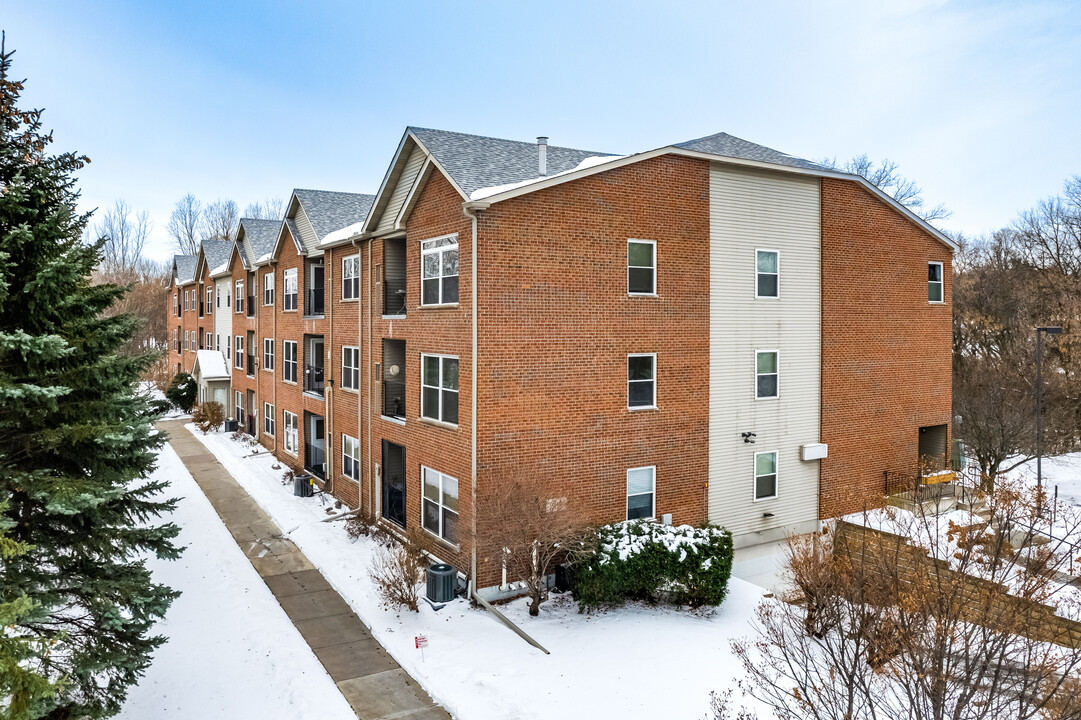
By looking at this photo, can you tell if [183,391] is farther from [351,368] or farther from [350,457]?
[351,368]

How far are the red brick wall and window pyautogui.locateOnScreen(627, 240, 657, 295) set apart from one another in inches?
239

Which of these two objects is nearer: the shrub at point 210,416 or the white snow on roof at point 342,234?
the white snow on roof at point 342,234

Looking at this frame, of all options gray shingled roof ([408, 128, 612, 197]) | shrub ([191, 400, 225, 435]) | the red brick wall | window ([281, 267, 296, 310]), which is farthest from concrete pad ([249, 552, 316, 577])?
shrub ([191, 400, 225, 435])

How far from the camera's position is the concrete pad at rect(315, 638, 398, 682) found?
38.2 ft

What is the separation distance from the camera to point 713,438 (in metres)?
17.7

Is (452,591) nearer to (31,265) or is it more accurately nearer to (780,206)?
(31,265)

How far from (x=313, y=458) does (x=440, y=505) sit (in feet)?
34.2

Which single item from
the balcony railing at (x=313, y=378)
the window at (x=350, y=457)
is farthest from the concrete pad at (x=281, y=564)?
the balcony railing at (x=313, y=378)

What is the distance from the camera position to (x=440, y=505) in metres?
16.6

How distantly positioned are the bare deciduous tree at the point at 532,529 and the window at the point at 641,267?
5379 millimetres

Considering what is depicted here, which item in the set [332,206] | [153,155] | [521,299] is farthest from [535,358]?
[153,155]

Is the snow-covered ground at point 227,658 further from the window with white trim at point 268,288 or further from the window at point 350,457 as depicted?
the window with white trim at point 268,288

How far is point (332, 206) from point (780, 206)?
53.7 feet

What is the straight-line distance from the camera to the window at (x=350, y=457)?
69.9ft
